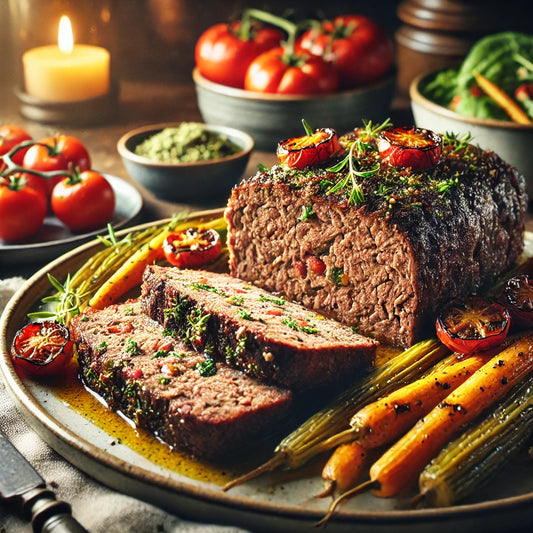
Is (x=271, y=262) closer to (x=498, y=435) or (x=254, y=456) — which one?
(x=254, y=456)

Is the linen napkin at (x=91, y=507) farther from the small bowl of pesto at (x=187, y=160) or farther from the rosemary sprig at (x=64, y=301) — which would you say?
the small bowl of pesto at (x=187, y=160)

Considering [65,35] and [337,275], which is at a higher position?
[65,35]

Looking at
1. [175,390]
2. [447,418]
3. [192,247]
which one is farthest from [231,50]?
[447,418]

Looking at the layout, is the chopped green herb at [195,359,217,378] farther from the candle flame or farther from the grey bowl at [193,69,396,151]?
the candle flame

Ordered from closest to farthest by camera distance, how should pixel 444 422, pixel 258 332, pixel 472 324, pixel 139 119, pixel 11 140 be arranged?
pixel 444 422
pixel 258 332
pixel 472 324
pixel 11 140
pixel 139 119

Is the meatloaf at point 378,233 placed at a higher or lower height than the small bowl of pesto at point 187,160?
higher

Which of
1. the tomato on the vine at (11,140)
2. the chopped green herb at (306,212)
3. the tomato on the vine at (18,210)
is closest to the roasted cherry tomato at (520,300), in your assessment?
the chopped green herb at (306,212)

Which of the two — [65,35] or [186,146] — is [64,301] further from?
[65,35]

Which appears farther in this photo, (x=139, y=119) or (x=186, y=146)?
(x=139, y=119)
